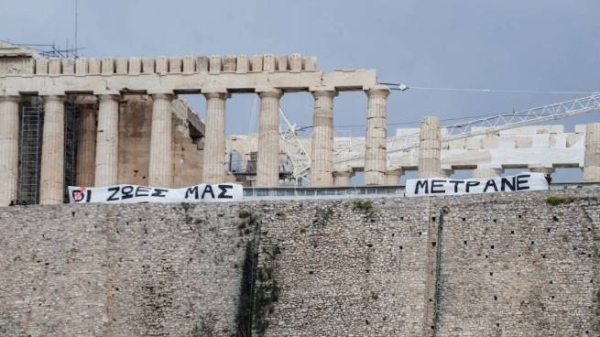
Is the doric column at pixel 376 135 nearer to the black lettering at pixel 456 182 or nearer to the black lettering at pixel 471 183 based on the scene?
the black lettering at pixel 456 182

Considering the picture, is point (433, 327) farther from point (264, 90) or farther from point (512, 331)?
point (264, 90)

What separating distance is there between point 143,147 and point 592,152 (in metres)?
22.3

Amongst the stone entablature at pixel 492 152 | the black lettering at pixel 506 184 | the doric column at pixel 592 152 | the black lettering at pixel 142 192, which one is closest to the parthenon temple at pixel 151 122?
the doric column at pixel 592 152

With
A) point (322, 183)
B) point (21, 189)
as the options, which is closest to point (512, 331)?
point (322, 183)

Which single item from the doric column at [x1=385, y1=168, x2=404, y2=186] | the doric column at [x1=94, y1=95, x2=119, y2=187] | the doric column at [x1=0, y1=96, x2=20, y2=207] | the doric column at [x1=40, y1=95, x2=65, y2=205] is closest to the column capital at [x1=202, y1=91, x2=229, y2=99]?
the doric column at [x1=94, y1=95, x2=119, y2=187]

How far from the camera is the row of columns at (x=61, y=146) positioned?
10119 cm

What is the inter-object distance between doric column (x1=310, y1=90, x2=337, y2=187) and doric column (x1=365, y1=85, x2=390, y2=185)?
1842 mm

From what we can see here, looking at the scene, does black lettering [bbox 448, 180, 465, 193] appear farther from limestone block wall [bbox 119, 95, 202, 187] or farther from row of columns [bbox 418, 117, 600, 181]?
limestone block wall [bbox 119, 95, 202, 187]

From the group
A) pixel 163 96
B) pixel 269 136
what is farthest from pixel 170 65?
pixel 269 136

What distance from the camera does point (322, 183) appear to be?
99562 millimetres

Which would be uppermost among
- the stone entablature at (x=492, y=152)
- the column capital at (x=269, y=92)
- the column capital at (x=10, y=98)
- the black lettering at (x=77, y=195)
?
the column capital at (x=269, y=92)

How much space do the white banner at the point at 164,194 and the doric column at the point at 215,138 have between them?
38.8ft

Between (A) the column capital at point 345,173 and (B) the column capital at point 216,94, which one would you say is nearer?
(B) the column capital at point 216,94

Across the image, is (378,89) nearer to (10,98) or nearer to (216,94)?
(216,94)
